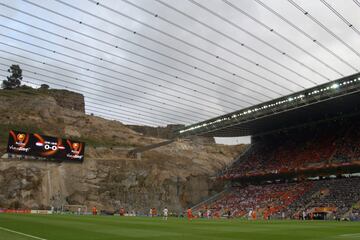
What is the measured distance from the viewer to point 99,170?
76.8 meters

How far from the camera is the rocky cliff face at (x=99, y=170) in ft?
222

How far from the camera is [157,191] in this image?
78.5m

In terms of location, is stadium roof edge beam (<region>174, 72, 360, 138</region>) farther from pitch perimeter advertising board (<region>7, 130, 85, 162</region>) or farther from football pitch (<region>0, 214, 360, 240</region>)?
football pitch (<region>0, 214, 360, 240</region>)

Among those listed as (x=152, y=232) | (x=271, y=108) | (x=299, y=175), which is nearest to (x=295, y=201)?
(x=299, y=175)

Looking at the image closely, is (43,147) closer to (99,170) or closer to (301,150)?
(99,170)

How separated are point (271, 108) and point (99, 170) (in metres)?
35.6

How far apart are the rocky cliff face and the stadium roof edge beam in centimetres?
1079

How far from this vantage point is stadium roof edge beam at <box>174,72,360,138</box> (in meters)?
54.2

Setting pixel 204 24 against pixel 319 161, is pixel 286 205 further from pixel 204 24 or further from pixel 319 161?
pixel 204 24

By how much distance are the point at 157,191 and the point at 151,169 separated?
4990 mm

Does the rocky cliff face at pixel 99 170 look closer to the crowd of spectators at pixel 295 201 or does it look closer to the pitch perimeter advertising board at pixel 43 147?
the pitch perimeter advertising board at pixel 43 147

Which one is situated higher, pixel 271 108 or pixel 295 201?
pixel 271 108

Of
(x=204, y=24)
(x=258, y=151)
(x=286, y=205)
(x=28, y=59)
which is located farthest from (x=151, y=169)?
(x=204, y=24)

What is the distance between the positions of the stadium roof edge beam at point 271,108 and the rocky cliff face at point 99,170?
425 inches
